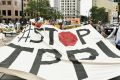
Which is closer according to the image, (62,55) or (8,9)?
(62,55)

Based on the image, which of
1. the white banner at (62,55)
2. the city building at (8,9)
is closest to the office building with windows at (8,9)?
the city building at (8,9)

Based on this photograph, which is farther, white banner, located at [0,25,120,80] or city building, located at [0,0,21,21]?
Result: city building, located at [0,0,21,21]

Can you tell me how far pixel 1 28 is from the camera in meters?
42.2

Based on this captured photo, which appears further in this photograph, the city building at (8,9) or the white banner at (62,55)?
the city building at (8,9)

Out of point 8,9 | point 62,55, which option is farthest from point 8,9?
point 62,55

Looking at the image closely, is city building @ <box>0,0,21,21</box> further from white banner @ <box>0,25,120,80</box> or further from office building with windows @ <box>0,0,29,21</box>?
white banner @ <box>0,25,120,80</box>

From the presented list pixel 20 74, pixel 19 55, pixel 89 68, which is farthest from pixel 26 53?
pixel 89 68

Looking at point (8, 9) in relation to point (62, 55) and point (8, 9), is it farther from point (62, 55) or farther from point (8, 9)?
point (62, 55)

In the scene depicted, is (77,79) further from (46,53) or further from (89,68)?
(46,53)

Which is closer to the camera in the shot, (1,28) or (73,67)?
(73,67)

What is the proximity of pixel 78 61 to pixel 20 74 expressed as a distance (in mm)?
1451

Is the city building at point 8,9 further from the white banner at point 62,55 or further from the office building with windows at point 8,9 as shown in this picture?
the white banner at point 62,55

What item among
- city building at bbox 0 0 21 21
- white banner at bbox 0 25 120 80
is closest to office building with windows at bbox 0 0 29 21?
city building at bbox 0 0 21 21

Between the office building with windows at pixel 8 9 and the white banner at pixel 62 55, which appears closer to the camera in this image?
the white banner at pixel 62 55
